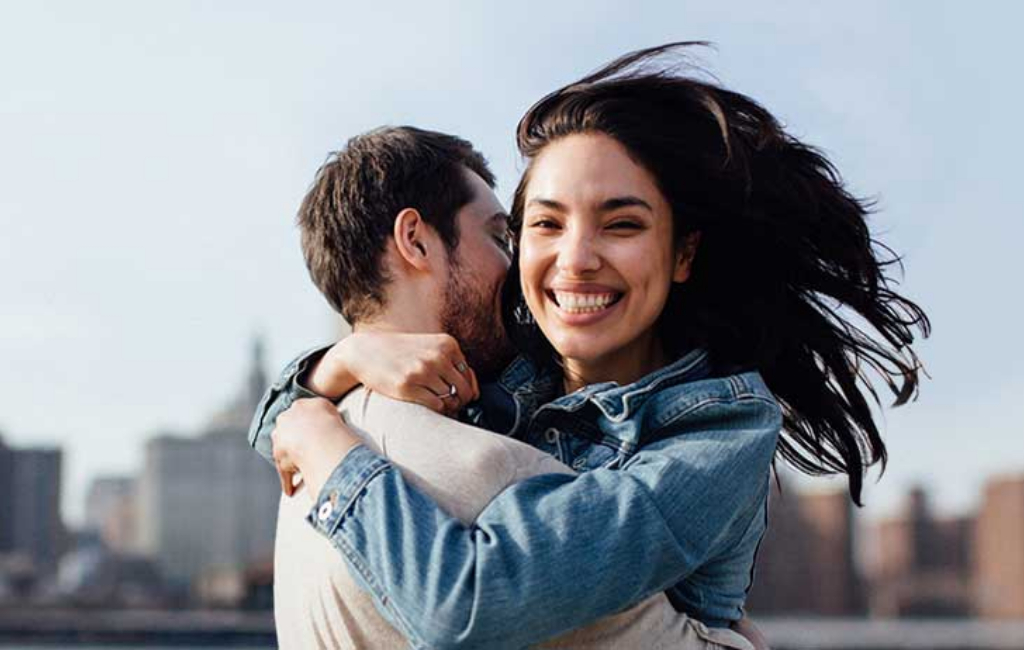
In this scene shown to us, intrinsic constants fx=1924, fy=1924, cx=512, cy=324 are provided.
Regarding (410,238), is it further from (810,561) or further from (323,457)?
(810,561)

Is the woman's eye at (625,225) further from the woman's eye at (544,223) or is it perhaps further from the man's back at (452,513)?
the man's back at (452,513)

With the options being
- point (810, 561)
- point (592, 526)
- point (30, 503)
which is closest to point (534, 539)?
point (592, 526)

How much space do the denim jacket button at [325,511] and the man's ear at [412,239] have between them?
17.9 inches

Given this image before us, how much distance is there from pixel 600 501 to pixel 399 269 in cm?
57

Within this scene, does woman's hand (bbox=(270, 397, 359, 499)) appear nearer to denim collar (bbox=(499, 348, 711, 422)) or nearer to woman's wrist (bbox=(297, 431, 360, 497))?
woman's wrist (bbox=(297, 431, 360, 497))

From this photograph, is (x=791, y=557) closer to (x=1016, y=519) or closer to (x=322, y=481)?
(x=1016, y=519)

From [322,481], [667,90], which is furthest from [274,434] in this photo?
[667,90]

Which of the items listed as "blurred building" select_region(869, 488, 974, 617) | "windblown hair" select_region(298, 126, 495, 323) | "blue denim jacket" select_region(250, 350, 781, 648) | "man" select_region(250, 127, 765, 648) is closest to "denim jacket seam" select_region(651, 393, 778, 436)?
"blue denim jacket" select_region(250, 350, 781, 648)

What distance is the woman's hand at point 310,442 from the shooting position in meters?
2.34

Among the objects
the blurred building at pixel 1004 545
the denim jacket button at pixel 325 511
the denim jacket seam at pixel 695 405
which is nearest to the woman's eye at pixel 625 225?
the denim jacket seam at pixel 695 405

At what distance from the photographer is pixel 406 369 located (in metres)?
2.44

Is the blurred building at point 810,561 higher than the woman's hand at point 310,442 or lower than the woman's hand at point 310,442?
lower

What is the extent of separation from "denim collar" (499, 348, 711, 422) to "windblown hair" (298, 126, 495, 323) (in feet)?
0.78

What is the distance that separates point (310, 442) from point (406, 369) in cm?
15
